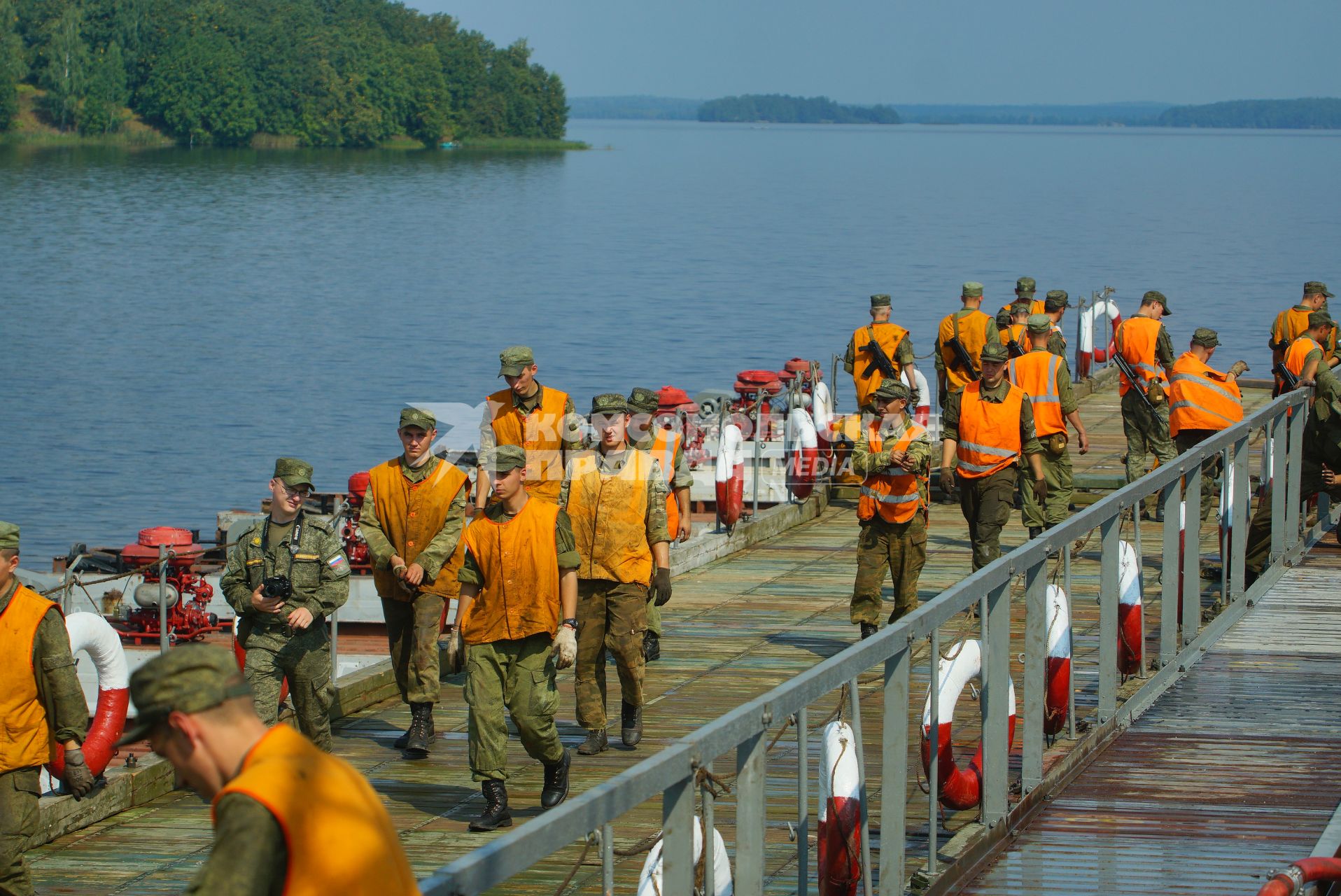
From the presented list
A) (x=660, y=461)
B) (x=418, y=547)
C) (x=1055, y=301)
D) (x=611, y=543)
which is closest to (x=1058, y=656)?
(x=611, y=543)

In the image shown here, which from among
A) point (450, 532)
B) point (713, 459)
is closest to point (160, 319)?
point (713, 459)

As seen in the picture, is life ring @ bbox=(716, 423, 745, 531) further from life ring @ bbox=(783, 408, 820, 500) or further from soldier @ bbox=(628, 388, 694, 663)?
soldier @ bbox=(628, 388, 694, 663)

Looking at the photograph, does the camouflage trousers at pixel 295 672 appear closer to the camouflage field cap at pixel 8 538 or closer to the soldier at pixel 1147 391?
the camouflage field cap at pixel 8 538

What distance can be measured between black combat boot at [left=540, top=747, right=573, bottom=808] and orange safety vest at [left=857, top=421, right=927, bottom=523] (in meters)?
3.38

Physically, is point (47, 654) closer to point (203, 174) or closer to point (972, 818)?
point (972, 818)

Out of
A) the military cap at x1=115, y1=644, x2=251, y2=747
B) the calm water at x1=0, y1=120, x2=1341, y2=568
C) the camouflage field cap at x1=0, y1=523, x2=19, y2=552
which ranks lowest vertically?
the calm water at x1=0, y1=120, x2=1341, y2=568

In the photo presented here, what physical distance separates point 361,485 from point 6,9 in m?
127

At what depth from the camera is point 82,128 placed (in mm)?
144375

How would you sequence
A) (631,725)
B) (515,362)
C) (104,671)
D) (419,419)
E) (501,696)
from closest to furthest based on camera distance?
(501,696), (419,419), (104,671), (631,725), (515,362)

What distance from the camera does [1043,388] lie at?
47.1 feet

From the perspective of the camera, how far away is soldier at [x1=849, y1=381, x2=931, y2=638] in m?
11.4

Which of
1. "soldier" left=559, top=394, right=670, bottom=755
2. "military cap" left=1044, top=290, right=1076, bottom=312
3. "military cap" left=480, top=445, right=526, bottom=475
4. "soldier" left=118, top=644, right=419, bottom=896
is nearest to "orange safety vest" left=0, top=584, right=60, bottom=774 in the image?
"military cap" left=480, top=445, right=526, bottom=475

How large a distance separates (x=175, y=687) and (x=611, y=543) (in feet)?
20.2

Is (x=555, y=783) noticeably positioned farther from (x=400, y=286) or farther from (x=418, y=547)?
(x=400, y=286)
